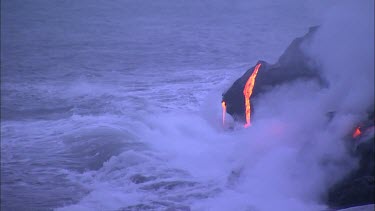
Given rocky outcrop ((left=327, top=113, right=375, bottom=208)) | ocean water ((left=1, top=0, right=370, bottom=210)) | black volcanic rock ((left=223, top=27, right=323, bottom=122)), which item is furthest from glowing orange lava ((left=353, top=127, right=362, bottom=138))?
black volcanic rock ((left=223, top=27, right=323, bottom=122))

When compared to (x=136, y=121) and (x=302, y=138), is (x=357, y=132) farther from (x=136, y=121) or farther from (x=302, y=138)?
(x=136, y=121)

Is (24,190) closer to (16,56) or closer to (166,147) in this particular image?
(166,147)

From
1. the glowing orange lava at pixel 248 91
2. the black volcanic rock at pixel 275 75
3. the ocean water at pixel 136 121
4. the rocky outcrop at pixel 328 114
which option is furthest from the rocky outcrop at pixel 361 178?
the glowing orange lava at pixel 248 91

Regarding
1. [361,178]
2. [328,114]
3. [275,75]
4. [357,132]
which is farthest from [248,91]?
[361,178]

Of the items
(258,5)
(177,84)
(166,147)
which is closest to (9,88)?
(177,84)

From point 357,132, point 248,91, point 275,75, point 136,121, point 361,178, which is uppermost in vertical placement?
point 136,121

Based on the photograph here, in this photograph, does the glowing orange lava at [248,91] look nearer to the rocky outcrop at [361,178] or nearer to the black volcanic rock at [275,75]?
the black volcanic rock at [275,75]
